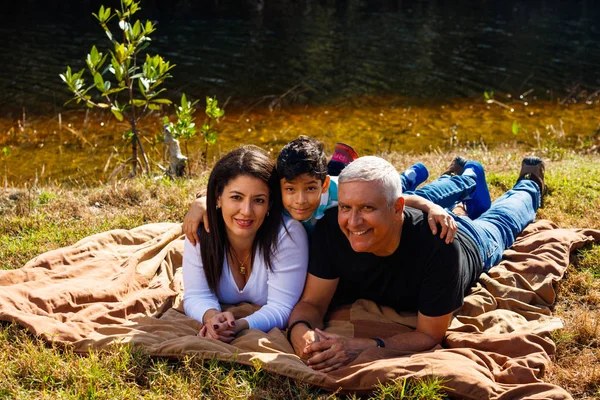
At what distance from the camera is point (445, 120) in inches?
480

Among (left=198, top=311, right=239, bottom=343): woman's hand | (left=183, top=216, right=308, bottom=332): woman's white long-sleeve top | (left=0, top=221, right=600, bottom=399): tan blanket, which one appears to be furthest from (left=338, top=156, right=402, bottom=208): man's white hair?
(left=198, top=311, right=239, bottom=343): woman's hand

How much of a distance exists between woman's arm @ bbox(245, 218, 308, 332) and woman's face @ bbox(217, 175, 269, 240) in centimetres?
23

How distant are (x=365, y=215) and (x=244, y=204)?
835 millimetres

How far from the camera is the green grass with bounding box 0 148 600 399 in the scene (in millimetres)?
3588

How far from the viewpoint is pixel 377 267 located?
4.12 meters

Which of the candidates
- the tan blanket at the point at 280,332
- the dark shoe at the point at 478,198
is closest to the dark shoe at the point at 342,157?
the dark shoe at the point at 478,198

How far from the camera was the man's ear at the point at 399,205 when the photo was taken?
3.80 meters

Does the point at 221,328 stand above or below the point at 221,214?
below

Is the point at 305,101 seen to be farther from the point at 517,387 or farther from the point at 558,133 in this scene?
the point at 517,387

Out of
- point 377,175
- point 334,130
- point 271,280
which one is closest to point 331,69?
point 334,130

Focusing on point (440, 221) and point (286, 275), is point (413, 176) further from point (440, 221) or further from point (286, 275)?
point (286, 275)

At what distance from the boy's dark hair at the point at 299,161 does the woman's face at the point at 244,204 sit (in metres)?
0.19

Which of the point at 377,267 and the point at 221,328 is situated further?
Answer: the point at 377,267

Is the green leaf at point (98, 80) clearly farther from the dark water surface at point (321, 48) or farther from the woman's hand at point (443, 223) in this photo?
the dark water surface at point (321, 48)
